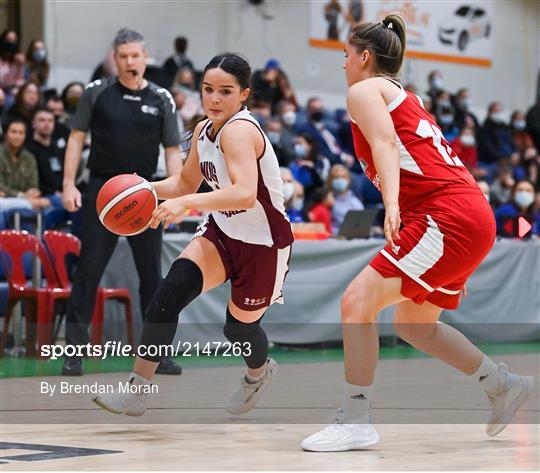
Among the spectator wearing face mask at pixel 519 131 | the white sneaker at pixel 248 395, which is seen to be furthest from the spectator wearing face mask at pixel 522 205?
the white sneaker at pixel 248 395

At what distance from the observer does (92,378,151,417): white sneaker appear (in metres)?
5.18

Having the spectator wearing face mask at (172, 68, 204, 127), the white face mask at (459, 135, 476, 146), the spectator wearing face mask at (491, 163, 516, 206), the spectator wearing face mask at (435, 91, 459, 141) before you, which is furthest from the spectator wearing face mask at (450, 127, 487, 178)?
the spectator wearing face mask at (172, 68, 204, 127)

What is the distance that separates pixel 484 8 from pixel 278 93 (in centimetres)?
674

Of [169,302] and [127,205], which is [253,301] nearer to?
[169,302]

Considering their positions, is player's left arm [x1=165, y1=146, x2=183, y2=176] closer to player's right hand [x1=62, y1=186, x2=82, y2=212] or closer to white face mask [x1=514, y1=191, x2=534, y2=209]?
player's right hand [x1=62, y1=186, x2=82, y2=212]

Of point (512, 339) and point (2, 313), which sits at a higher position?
point (2, 313)

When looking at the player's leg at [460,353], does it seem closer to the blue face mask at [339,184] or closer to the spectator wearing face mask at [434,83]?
the blue face mask at [339,184]

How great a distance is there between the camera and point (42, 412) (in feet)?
19.4

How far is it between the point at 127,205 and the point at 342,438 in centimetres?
134

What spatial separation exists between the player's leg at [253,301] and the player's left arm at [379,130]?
912 millimetres

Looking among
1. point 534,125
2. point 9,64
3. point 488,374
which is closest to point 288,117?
point 9,64

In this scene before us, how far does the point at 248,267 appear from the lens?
5.39 metres

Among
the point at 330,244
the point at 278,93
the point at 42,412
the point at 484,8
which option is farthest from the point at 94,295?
the point at 484,8

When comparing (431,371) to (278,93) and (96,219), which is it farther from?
(278,93)
